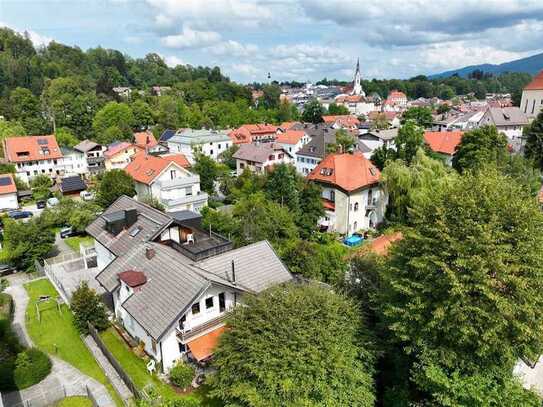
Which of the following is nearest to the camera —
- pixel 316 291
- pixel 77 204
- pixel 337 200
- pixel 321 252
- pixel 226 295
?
pixel 316 291

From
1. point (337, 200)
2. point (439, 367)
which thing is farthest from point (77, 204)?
point (439, 367)

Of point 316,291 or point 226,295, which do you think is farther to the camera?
point 226,295

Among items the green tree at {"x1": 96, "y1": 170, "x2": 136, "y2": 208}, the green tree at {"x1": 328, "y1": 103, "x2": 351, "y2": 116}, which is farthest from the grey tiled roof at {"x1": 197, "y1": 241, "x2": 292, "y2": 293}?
the green tree at {"x1": 328, "y1": 103, "x2": 351, "y2": 116}

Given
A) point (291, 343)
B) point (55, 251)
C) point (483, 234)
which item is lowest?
point (55, 251)

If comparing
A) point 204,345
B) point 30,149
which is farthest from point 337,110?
point 204,345

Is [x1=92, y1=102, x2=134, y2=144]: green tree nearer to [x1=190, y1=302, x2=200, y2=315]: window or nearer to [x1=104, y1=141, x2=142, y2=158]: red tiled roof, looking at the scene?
[x1=104, y1=141, x2=142, y2=158]: red tiled roof

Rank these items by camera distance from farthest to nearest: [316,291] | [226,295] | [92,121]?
[92,121] < [226,295] < [316,291]

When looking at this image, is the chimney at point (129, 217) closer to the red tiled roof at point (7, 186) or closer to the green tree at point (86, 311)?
the green tree at point (86, 311)

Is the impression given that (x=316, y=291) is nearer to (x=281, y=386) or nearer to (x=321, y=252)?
(x=281, y=386)
